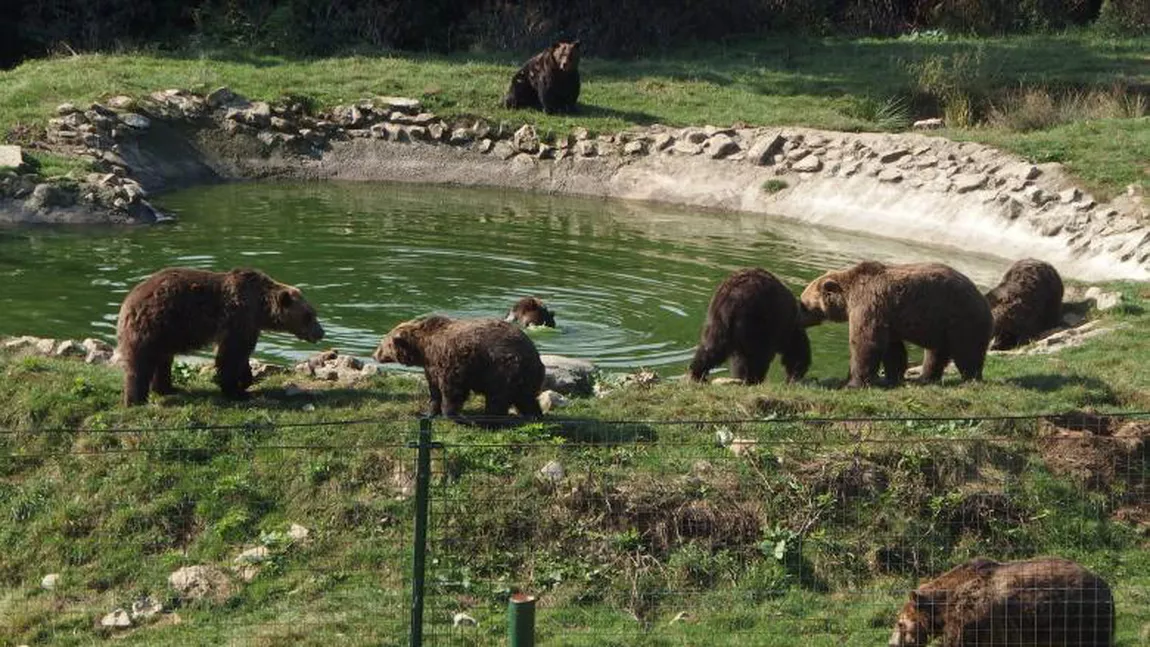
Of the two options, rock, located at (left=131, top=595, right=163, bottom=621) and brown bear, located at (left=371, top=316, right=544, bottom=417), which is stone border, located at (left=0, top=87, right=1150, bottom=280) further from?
rock, located at (left=131, top=595, right=163, bottom=621)

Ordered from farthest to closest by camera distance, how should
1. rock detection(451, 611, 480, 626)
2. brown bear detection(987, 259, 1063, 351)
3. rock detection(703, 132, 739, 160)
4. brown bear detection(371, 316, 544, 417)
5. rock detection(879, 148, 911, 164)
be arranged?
rock detection(703, 132, 739, 160), rock detection(879, 148, 911, 164), brown bear detection(987, 259, 1063, 351), brown bear detection(371, 316, 544, 417), rock detection(451, 611, 480, 626)

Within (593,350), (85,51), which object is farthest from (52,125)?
(593,350)

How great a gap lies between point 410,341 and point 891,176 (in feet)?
50.2

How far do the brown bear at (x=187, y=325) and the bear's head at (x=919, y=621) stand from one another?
6263 mm

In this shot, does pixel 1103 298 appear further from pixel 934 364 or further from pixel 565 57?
pixel 565 57

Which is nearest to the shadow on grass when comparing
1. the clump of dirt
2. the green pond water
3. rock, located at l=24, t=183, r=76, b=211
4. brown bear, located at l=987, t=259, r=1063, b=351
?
the clump of dirt

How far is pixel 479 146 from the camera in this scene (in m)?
31.1

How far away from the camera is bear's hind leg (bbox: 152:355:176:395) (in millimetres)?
13477

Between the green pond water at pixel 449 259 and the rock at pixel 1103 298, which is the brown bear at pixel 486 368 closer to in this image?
the green pond water at pixel 449 259

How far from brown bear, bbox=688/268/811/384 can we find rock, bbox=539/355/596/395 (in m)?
1.14

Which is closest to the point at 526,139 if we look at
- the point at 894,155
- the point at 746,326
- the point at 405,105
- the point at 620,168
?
the point at 620,168

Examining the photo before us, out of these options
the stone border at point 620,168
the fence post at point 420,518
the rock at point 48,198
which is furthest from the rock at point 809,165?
the fence post at point 420,518

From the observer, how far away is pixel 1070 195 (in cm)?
2412

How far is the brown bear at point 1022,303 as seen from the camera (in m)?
18.2
